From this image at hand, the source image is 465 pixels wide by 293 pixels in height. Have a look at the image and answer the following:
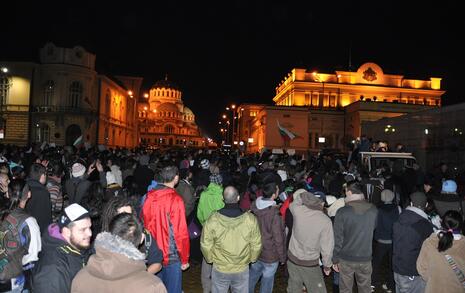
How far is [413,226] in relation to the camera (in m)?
6.33

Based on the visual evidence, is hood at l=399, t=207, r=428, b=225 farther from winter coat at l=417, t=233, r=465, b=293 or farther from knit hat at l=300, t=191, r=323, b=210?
knit hat at l=300, t=191, r=323, b=210

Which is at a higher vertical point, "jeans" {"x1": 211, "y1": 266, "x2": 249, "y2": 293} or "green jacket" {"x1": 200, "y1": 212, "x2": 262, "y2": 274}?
"green jacket" {"x1": 200, "y1": 212, "x2": 262, "y2": 274}

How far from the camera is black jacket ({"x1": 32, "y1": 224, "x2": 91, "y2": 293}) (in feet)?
11.7

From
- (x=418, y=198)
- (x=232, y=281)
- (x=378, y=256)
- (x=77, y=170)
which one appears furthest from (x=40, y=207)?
(x=378, y=256)

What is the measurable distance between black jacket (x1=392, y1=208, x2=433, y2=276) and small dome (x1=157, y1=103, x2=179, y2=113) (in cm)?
13634

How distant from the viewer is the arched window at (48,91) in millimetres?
55938

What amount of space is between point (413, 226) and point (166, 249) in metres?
3.57

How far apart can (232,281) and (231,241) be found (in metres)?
0.67

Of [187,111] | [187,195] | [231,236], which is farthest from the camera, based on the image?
[187,111]

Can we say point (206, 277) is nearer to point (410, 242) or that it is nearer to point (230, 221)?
point (230, 221)

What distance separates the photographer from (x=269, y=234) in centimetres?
653

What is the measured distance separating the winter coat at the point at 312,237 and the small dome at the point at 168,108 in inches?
5356

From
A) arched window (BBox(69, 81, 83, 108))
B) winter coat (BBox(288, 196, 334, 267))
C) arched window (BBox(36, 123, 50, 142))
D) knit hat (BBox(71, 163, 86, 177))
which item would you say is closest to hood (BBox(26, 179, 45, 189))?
knit hat (BBox(71, 163, 86, 177))

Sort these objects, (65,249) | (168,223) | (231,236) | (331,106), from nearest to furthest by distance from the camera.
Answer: (65,249) → (231,236) → (168,223) → (331,106)
